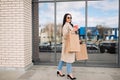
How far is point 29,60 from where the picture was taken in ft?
23.6

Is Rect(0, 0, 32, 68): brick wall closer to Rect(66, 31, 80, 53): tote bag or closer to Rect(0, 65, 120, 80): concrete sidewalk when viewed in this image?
Rect(0, 65, 120, 80): concrete sidewalk

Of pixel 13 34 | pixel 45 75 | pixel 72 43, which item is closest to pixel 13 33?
pixel 13 34

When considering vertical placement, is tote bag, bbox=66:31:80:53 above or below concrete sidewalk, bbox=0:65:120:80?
above

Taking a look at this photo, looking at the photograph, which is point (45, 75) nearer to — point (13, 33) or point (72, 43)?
point (72, 43)

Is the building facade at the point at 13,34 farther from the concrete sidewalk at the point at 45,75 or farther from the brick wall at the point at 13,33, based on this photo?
the concrete sidewalk at the point at 45,75

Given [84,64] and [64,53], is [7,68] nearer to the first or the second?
[64,53]

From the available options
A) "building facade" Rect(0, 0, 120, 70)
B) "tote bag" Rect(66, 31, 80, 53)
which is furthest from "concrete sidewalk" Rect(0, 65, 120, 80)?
"tote bag" Rect(66, 31, 80, 53)

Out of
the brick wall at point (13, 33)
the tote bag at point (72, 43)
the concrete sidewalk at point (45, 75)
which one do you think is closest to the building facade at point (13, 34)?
the brick wall at point (13, 33)

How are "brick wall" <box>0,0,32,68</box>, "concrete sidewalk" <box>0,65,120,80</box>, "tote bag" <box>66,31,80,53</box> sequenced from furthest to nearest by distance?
1. "brick wall" <box>0,0,32,68</box>
2. "concrete sidewalk" <box>0,65,120,80</box>
3. "tote bag" <box>66,31,80,53</box>

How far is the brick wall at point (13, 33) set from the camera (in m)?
6.48

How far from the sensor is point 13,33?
6.54 meters

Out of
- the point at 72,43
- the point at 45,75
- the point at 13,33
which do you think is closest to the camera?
the point at 72,43

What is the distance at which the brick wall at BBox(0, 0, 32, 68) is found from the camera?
648cm

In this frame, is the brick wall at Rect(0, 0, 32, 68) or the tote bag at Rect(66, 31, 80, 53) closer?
the tote bag at Rect(66, 31, 80, 53)
